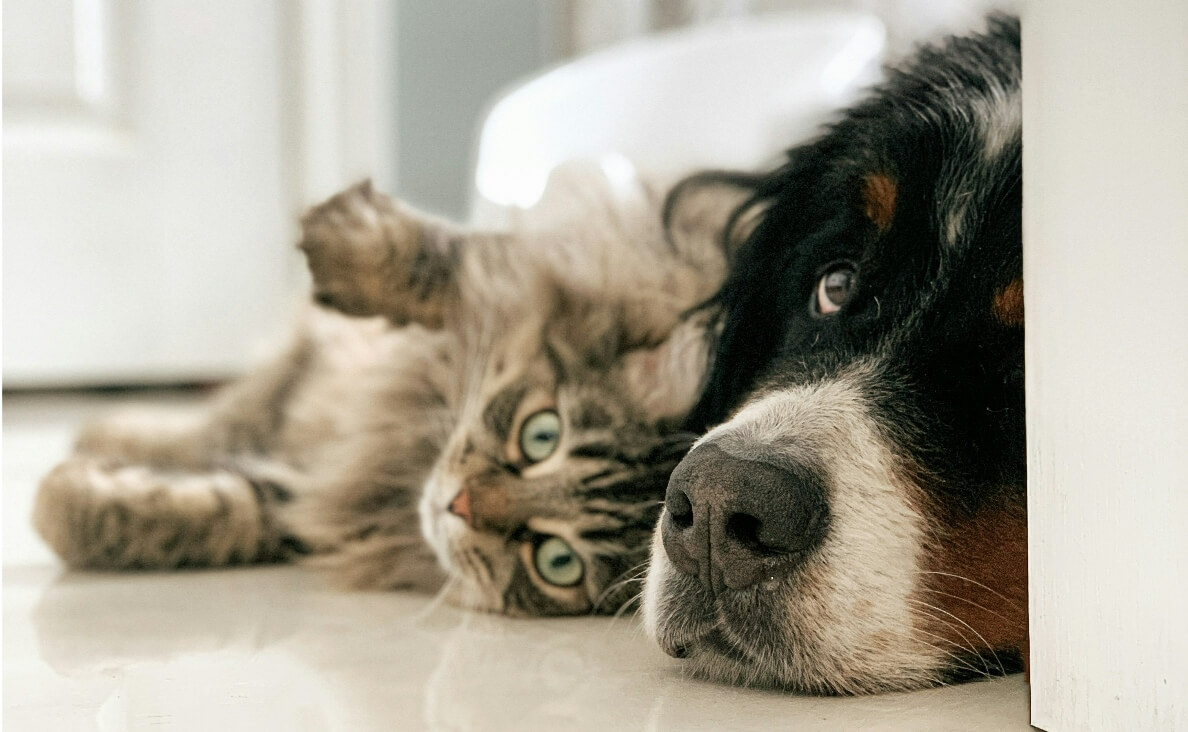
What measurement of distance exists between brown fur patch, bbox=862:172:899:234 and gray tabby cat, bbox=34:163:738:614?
0.26 metres

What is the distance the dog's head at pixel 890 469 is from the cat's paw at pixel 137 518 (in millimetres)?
703

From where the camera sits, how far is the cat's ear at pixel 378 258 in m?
1.24

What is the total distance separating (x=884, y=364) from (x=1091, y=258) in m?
0.18

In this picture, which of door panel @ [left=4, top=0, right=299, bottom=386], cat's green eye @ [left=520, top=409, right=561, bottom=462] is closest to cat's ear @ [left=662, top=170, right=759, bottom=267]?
cat's green eye @ [left=520, top=409, right=561, bottom=462]

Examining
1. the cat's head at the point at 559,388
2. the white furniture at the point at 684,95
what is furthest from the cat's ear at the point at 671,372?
the white furniture at the point at 684,95

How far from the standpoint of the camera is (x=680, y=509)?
0.75 metres

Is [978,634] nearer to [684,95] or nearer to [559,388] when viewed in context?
[559,388]

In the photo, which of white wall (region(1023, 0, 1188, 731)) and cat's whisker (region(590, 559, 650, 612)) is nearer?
white wall (region(1023, 0, 1188, 731))

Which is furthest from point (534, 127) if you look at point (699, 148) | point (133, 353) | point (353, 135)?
point (133, 353)

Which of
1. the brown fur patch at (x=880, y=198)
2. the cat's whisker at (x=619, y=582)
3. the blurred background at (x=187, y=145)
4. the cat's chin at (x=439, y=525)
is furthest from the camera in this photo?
the blurred background at (x=187, y=145)

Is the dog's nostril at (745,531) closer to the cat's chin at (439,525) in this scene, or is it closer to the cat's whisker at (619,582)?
the cat's whisker at (619,582)

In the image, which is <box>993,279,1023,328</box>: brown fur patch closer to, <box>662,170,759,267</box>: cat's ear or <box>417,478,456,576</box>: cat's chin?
<box>662,170,759,267</box>: cat's ear

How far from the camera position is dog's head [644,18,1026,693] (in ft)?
2.34

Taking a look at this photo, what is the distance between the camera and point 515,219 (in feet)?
4.75
